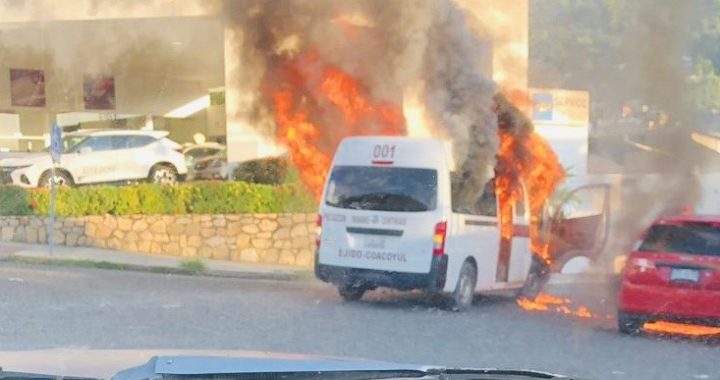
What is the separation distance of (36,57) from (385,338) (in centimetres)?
1087

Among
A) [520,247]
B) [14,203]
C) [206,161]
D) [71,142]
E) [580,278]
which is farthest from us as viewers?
[71,142]

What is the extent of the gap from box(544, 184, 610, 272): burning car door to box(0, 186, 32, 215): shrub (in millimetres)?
9371

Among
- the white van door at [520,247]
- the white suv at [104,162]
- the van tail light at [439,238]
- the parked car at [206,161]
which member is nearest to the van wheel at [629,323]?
the van tail light at [439,238]

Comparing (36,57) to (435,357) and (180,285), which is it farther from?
(435,357)

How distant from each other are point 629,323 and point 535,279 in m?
3.38

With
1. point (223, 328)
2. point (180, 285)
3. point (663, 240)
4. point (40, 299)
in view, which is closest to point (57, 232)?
point (180, 285)

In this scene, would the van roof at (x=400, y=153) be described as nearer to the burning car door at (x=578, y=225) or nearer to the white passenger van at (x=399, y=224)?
the white passenger van at (x=399, y=224)

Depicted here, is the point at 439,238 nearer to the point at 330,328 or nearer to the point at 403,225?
the point at 403,225

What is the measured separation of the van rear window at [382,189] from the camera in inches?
415

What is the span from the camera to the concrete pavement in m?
14.8

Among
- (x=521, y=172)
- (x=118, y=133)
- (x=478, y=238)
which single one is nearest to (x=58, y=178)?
(x=118, y=133)

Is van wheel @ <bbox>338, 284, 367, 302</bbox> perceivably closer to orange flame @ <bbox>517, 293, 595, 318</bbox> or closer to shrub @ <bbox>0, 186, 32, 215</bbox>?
orange flame @ <bbox>517, 293, 595, 318</bbox>

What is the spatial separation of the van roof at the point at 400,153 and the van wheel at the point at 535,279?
2749mm

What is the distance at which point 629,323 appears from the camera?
9.70 m
